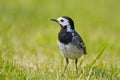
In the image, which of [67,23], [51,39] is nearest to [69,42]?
[67,23]

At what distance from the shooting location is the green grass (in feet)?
25.1

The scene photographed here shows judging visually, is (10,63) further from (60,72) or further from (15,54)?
(15,54)

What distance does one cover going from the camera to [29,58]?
895cm

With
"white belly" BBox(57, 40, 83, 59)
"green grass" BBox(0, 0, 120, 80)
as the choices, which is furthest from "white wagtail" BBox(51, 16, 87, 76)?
"green grass" BBox(0, 0, 120, 80)

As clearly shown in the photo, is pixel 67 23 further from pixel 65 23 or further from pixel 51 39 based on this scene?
pixel 51 39

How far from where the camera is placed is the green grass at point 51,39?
301 inches

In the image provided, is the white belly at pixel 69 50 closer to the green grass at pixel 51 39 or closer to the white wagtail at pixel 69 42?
the white wagtail at pixel 69 42

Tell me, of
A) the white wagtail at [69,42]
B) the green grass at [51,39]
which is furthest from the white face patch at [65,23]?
the green grass at [51,39]

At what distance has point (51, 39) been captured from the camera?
10836 mm

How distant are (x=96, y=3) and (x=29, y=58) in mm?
7008

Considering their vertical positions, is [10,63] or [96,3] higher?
[10,63]

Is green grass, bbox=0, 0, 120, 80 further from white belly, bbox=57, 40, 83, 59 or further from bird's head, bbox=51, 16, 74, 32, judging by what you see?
bird's head, bbox=51, 16, 74, 32

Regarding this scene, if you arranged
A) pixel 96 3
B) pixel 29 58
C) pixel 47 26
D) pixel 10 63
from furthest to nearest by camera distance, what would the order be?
1. pixel 96 3
2. pixel 47 26
3. pixel 29 58
4. pixel 10 63

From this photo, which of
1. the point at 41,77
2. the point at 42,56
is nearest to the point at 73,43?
the point at 41,77
